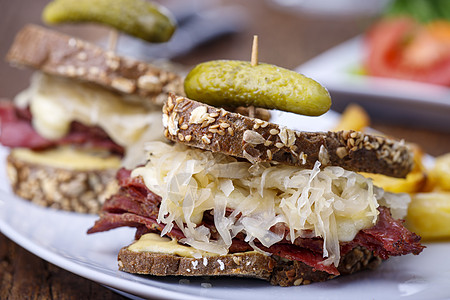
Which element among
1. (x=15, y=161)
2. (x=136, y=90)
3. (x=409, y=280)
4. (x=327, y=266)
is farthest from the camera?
(x=15, y=161)

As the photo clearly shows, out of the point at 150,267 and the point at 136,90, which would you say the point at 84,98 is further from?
the point at 150,267

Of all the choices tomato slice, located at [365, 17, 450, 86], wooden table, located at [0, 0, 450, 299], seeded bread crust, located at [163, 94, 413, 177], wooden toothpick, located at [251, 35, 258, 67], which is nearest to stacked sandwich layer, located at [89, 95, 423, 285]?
seeded bread crust, located at [163, 94, 413, 177]

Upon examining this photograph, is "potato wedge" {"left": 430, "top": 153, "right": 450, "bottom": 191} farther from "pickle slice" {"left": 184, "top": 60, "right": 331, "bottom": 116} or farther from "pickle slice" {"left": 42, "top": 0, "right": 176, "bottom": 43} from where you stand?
"pickle slice" {"left": 42, "top": 0, "right": 176, "bottom": 43}

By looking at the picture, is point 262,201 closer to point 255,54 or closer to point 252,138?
point 252,138

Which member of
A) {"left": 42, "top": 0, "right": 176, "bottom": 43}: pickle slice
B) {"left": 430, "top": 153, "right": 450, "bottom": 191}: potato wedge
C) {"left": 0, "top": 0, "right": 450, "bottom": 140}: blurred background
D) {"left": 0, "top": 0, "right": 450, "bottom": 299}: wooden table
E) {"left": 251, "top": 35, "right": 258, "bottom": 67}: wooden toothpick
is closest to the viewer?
A: {"left": 251, "top": 35, "right": 258, "bottom": 67}: wooden toothpick

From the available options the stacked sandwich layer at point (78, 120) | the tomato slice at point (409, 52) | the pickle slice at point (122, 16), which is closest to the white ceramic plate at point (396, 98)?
the tomato slice at point (409, 52)

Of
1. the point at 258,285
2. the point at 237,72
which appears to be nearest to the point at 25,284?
the point at 258,285

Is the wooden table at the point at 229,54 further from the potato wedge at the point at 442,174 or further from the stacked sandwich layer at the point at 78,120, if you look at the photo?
→ the potato wedge at the point at 442,174
